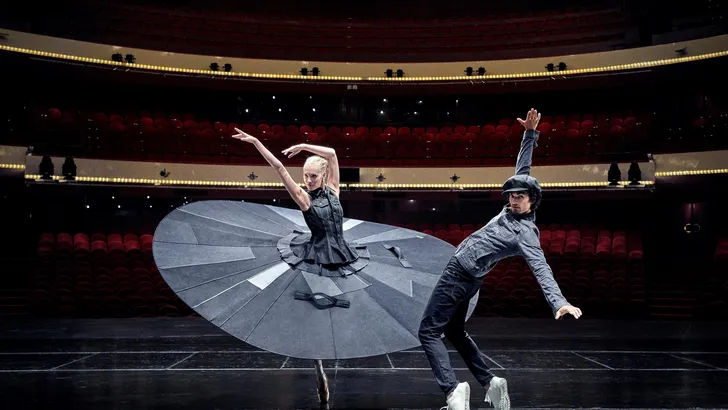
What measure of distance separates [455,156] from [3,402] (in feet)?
39.5

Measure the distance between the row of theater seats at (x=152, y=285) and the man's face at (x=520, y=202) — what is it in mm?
7901

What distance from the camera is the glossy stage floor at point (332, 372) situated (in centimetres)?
470

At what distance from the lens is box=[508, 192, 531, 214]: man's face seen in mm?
3869

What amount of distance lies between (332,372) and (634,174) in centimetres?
993

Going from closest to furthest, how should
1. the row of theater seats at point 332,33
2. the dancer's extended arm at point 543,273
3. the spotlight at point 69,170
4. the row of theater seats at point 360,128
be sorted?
1. the dancer's extended arm at point 543,273
2. the spotlight at point 69,170
3. the row of theater seats at point 360,128
4. the row of theater seats at point 332,33

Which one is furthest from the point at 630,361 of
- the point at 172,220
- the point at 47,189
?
the point at 47,189

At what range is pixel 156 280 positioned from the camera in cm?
1150

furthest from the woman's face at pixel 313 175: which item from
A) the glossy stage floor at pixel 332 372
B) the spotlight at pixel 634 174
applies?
the spotlight at pixel 634 174

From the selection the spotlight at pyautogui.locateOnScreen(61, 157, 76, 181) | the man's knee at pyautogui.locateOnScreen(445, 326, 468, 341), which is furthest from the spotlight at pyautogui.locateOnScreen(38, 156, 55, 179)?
the man's knee at pyautogui.locateOnScreen(445, 326, 468, 341)

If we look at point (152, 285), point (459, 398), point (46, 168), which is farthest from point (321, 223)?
point (46, 168)

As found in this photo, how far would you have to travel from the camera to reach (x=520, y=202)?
12.7ft

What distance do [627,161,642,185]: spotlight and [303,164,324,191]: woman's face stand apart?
1095 centimetres

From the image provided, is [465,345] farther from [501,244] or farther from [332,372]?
[332,372]

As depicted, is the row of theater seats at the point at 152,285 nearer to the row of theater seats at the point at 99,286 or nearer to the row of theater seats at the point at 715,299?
the row of theater seats at the point at 99,286
